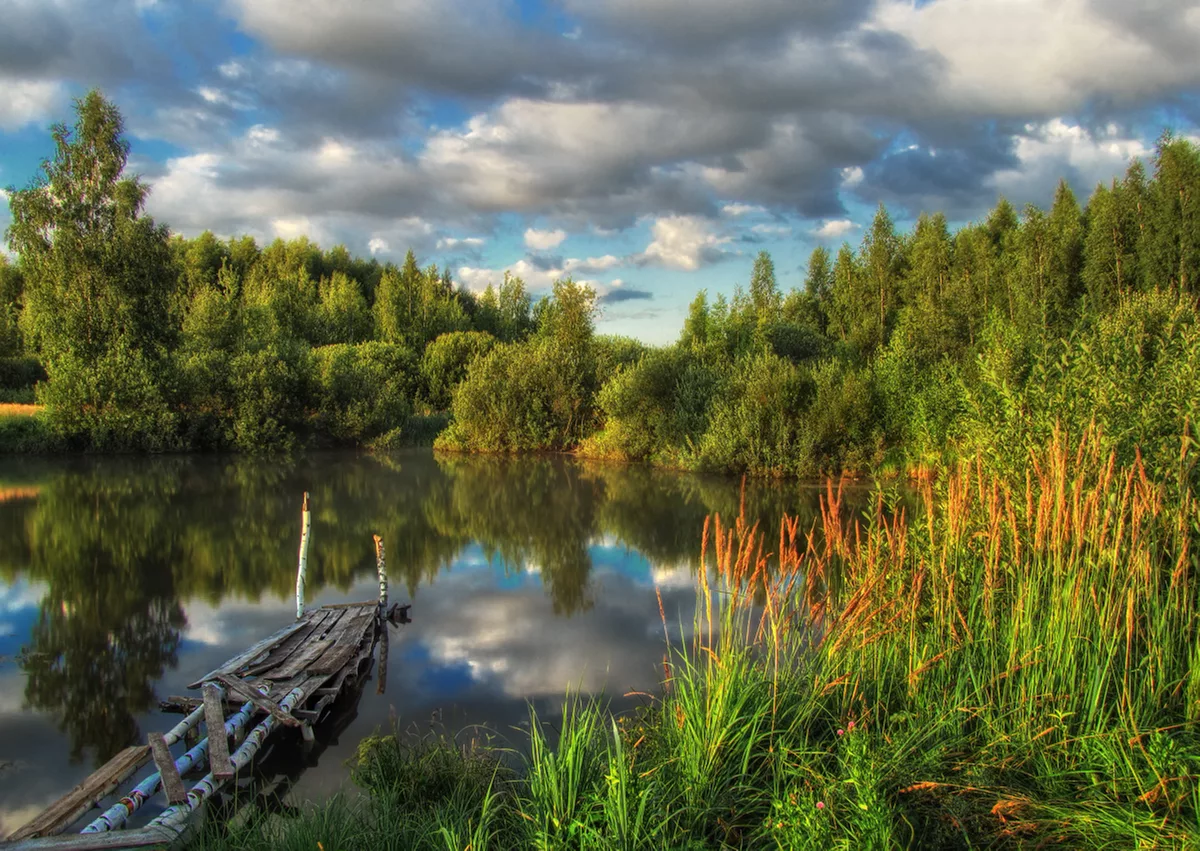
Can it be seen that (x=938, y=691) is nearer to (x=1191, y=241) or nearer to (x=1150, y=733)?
(x=1150, y=733)

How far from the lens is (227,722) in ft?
23.6

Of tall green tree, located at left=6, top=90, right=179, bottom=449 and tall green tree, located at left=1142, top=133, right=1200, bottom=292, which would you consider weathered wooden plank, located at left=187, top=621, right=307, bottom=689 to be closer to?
tall green tree, located at left=6, top=90, right=179, bottom=449

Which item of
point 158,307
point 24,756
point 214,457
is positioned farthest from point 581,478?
point 24,756

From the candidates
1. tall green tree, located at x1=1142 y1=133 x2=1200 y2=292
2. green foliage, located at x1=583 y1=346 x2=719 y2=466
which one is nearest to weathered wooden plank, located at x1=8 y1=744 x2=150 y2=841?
green foliage, located at x1=583 y1=346 x2=719 y2=466

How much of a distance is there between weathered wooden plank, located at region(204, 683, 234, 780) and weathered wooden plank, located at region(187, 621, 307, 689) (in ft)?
4.23

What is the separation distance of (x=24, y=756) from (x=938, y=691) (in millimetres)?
8170

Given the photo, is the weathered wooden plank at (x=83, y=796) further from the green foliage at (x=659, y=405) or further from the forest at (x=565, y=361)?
the green foliage at (x=659, y=405)

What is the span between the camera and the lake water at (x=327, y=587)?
8750mm

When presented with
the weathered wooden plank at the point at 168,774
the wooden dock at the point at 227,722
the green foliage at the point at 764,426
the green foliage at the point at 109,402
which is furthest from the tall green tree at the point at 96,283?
the weathered wooden plank at the point at 168,774

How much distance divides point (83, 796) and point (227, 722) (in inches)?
54.2

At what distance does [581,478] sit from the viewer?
29766 mm

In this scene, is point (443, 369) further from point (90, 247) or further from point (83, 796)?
point (83, 796)

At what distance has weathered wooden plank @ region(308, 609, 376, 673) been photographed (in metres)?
9.07

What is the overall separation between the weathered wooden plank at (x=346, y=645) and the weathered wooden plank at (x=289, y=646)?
37cm
